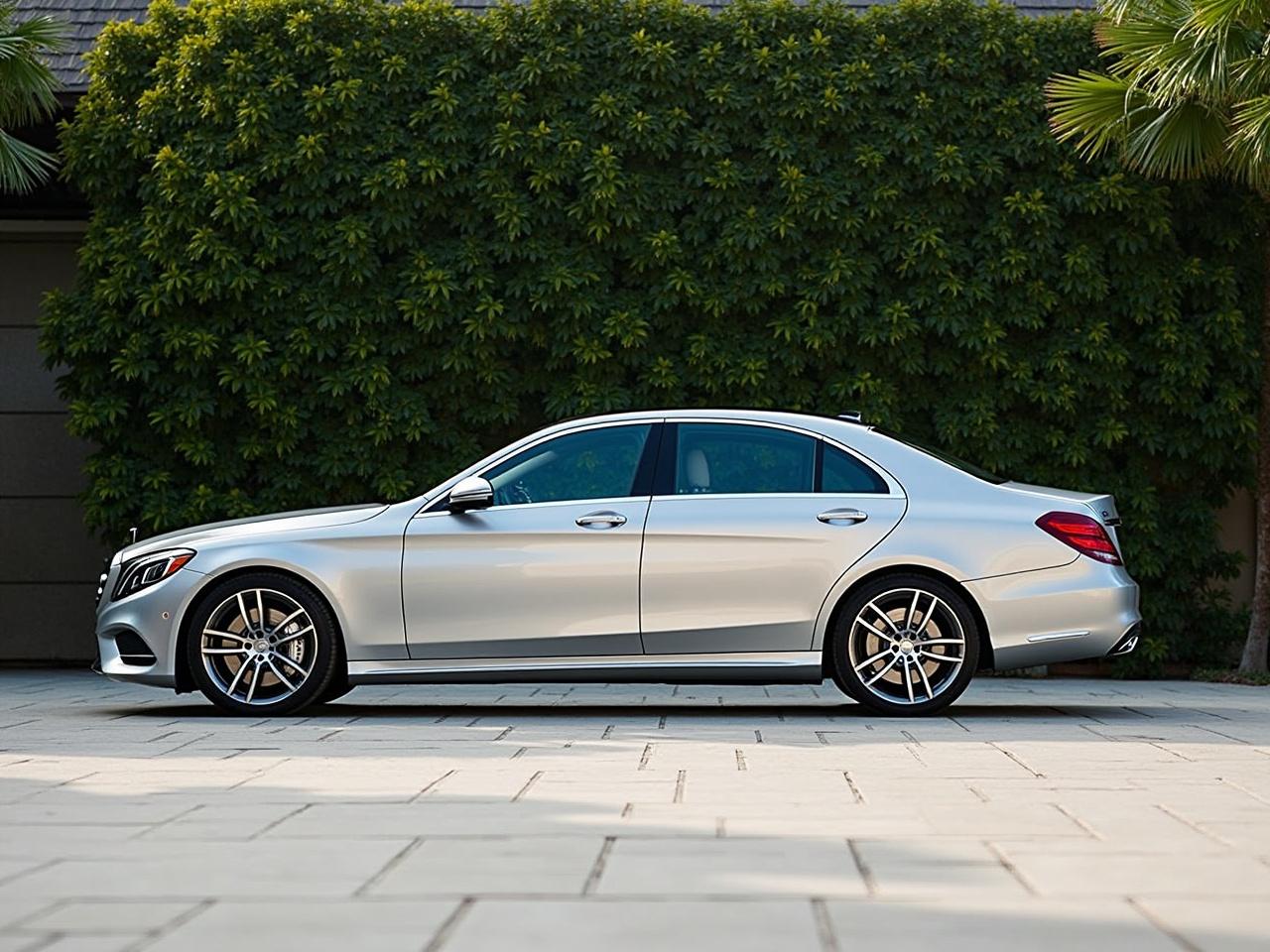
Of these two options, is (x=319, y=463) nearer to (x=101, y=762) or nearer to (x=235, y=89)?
(x=235, y=89)

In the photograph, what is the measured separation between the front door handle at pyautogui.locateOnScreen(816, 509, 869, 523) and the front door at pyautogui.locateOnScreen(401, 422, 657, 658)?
0.90 metres

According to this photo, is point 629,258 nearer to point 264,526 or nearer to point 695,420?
point 695,420

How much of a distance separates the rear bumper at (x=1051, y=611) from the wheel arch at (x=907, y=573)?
0.04 m

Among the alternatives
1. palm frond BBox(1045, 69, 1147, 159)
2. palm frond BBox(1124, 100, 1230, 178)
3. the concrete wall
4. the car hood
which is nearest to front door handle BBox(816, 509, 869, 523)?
the car hood

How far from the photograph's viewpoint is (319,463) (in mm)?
13547

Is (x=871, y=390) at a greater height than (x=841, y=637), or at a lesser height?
greater

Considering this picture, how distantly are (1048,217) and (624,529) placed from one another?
5.57 m

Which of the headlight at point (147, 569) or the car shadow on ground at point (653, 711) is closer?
the headlight at point (147, 569)

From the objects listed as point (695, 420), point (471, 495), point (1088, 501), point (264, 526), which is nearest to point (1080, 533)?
point (1088, 501)

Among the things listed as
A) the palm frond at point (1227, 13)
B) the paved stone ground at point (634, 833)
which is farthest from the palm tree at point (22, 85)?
the palm frond at point (1227, 13)

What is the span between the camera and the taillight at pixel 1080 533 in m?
9.38

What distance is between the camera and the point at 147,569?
9.73 metres

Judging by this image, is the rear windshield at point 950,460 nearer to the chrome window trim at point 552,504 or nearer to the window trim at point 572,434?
the window trim at point 572,434

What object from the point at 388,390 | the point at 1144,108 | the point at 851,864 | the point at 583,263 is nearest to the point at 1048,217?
the point at 1144,108
